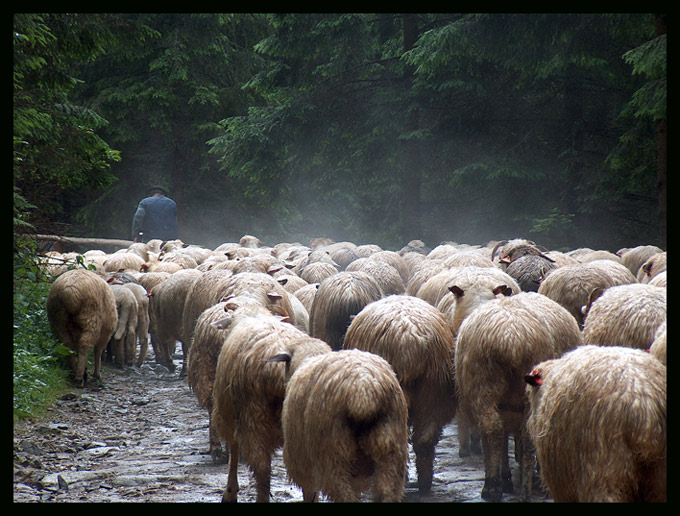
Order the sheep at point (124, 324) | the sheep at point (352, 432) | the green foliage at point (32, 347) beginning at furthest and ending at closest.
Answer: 1. the sheep at point (124, 324)
2. the green foliage at point (32, 347)
3. the sheep at point (352, 432)

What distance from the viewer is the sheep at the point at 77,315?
32.0 feet

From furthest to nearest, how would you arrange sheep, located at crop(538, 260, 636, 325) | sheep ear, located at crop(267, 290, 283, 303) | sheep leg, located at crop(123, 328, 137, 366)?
sheep leg, located at crop(123, 328, 137, 366) → sheep, located at crop(538, 260, 636, 325) → sheep ear, located at crop(267, 290, 283, 303)

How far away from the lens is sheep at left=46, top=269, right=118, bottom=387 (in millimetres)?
9758

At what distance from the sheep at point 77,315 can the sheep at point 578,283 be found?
5897 mm

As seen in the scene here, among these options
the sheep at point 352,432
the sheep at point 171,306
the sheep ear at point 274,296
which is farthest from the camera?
the sheep at point 171,306

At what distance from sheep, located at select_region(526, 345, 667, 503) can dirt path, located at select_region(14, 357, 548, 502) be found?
177cm

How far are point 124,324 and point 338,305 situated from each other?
475cm

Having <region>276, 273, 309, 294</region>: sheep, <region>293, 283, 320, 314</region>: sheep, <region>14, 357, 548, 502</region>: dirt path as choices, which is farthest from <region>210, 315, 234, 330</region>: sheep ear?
<region>276, 273, 309, 294</region>: sheep

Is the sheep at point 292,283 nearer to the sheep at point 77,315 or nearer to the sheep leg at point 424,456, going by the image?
the sheep at point 77,315

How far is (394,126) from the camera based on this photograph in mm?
21938

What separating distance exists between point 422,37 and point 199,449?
13663mm

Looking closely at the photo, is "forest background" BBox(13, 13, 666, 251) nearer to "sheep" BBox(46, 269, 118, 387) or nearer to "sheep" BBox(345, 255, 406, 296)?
"sheep" BBox(46, 269, 118, 387)

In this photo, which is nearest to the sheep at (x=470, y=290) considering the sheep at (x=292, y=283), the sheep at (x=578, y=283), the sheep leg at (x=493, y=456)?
the sheep at (x=578, y=283)

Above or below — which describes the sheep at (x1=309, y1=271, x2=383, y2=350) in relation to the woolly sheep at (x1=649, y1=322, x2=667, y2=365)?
above
